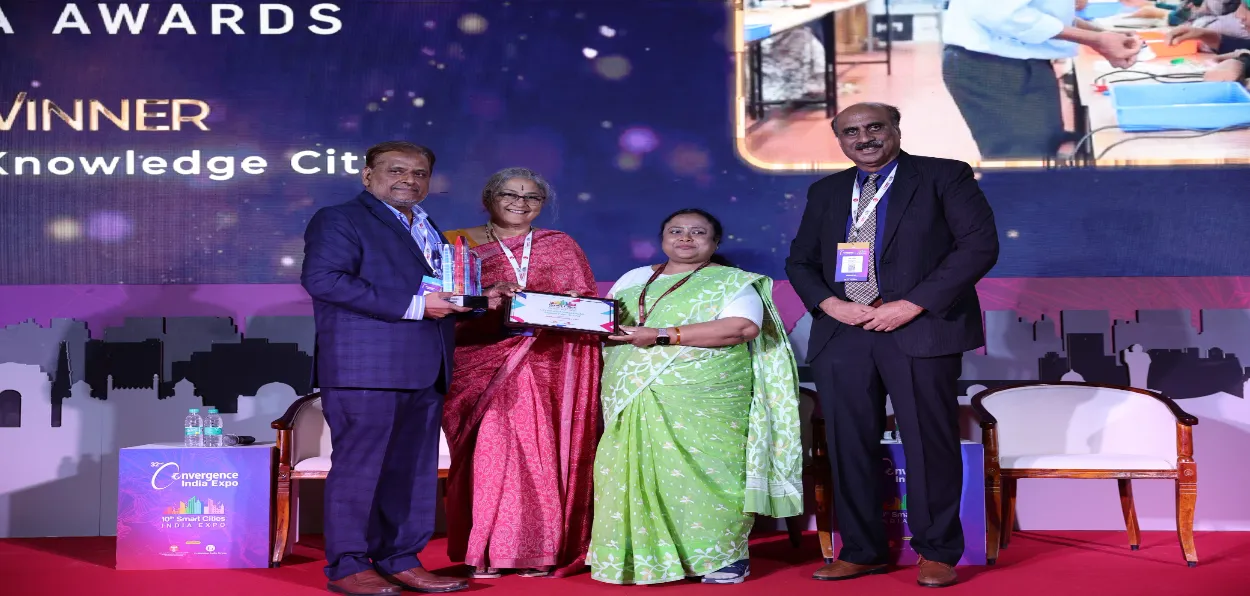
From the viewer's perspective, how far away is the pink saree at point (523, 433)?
3.89 metres

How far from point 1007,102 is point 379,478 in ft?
11.1

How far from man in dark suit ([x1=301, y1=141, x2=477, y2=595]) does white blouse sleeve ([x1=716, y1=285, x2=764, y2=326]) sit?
1.01 meters

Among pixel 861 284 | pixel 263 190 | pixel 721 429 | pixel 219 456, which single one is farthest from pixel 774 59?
pixel 219 456

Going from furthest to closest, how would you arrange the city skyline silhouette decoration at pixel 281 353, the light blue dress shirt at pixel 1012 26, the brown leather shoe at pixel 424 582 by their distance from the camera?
the light blue dress shirt at pixel 1012 26 → the city skyline silhouette decoration at pixel 281 353 → the brown leather shoe at pixel 424 582

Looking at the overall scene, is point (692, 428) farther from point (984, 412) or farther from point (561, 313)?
point (984, 412)

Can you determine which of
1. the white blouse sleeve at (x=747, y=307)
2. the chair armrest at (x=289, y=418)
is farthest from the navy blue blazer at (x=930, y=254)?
the chair armrest at (x=289, y=418)

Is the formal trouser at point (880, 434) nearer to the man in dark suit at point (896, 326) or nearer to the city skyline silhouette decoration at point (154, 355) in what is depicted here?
the man in dark suit at point (896, 326)

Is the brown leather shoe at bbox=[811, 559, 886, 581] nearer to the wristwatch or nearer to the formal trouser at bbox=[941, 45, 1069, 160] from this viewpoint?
the wristwatch

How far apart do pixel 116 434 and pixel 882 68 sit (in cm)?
399

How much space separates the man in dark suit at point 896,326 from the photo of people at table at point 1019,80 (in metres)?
1.34

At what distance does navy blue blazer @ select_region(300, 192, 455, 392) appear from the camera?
11.4 feet

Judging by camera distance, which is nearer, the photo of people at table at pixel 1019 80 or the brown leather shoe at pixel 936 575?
the brown leather shoe at pixel 936 575

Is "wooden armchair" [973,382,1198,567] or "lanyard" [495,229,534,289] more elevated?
"lanyard" [495,229,534,289]

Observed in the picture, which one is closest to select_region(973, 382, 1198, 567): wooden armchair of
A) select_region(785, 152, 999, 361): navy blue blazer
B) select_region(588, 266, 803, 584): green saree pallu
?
select_region(785, 152, 999, 361): navy blue blazer
